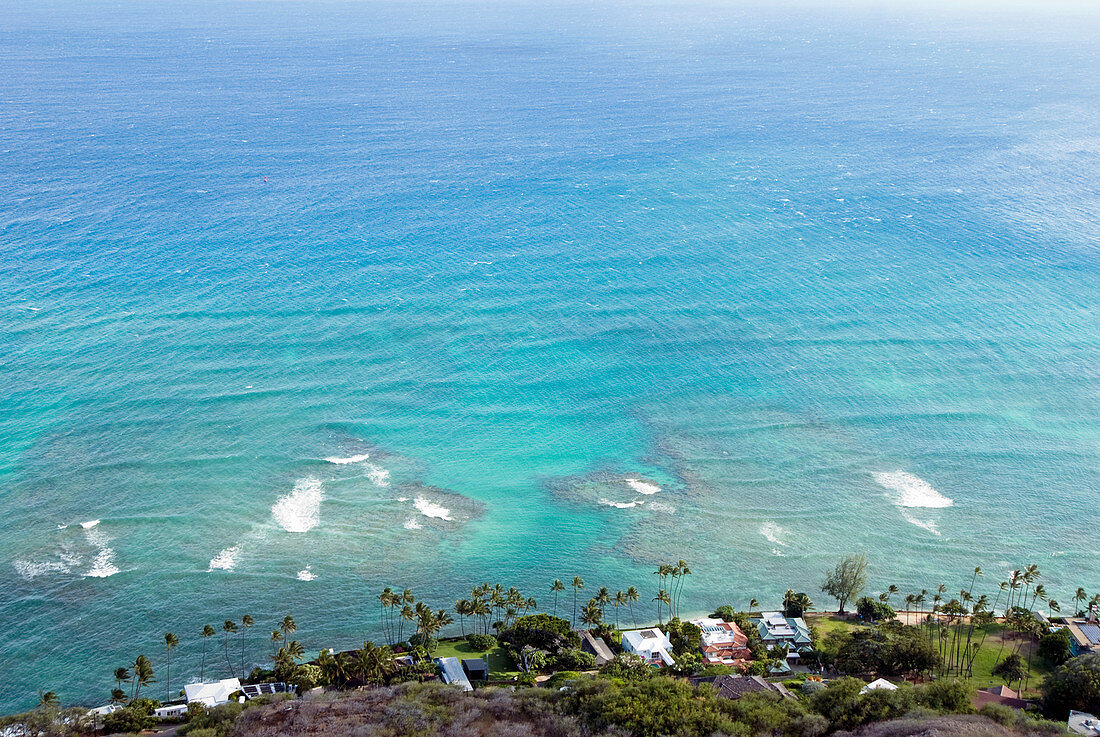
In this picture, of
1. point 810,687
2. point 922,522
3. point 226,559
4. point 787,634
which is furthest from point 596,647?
point 922,522

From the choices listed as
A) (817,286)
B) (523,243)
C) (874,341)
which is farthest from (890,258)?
(523,243)

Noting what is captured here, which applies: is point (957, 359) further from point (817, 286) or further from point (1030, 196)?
point (1030, 196)

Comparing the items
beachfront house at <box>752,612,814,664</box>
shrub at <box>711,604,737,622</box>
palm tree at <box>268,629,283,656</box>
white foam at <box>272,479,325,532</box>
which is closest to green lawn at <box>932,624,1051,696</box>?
beachfront house at <box>752,612,814,664</box>

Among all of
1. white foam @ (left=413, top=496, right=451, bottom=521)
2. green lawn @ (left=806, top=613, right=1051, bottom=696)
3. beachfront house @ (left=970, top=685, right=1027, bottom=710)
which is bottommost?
green lawn @ (left=806, top=613, right=1051, bottom=696)

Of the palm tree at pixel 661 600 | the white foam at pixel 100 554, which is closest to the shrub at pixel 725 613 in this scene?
the palm tree at pixel 661 600

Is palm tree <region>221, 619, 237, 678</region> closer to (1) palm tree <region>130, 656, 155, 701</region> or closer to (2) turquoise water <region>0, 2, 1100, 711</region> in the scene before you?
(2) turquoise water <region>0, 2, 1100, 711</region>

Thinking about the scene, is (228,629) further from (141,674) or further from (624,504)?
(624,504)
